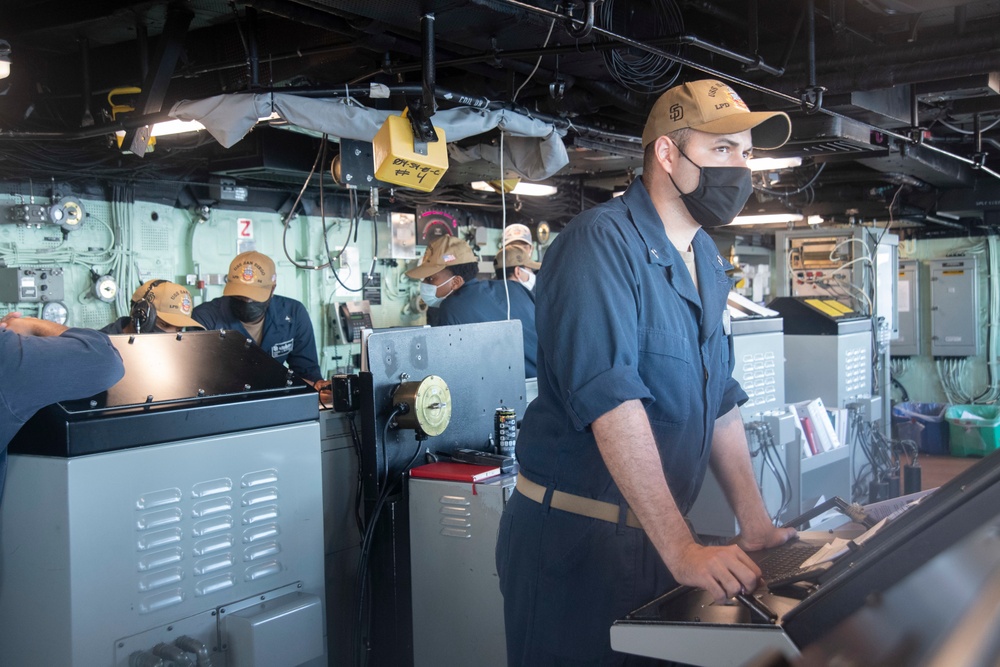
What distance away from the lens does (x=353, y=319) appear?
7574mm

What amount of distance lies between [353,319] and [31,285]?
2.72 metres

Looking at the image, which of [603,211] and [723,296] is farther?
[723,296]

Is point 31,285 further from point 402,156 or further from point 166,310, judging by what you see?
point 402,156

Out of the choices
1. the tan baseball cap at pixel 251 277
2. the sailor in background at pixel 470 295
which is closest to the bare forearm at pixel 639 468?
the sailor in background at pixel 470 295

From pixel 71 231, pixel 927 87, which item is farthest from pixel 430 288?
pixel 927 87

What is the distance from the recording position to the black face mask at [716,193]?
1936 mm

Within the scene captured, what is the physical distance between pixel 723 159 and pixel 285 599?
1695mm

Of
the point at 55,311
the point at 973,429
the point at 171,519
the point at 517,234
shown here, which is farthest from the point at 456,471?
the point at 973,429

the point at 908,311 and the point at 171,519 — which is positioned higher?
the point at 908,311

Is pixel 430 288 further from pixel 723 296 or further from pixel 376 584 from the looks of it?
pixel 723 296

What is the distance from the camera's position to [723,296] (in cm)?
206

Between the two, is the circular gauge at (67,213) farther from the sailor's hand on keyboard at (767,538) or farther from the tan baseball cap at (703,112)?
the sailor's hand on keyboard at (767,538)

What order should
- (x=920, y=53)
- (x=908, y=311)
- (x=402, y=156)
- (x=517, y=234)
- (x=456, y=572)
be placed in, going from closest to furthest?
1. (x=456, y=572)
2. (x=402, y=156)
3. (x=920, y=53)
4. (x=517, y=234)
5. (x=908, y=311)

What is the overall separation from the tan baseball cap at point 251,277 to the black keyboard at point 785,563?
3833mm
